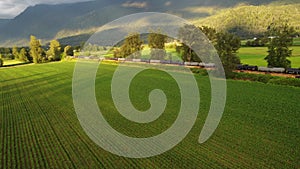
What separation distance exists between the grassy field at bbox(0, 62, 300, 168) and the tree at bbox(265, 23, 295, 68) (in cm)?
1990

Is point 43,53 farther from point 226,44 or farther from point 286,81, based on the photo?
point 286,81

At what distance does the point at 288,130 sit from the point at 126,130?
1171cm

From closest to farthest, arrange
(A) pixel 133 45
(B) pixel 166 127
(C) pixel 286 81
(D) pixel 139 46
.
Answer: (B) pixel 166 127, (C) pixel 286 81, (A) pixel 133 45, (D) pixel 139 46

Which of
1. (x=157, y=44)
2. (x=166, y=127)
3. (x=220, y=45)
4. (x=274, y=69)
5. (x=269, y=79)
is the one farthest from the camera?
(x=157, y=44)

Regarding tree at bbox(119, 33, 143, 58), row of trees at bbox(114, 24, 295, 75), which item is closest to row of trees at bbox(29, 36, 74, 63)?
tree at bbox(119, 33, 143, 58)

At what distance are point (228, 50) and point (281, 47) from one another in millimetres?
9949

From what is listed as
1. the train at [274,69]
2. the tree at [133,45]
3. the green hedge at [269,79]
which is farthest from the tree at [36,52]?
the green hedge at [269,79]

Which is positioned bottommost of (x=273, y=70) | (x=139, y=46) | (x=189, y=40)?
(x=273, y=70)

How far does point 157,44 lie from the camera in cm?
8088

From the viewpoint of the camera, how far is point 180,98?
30188 millimetres

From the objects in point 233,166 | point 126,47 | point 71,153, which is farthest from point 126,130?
point 126,47

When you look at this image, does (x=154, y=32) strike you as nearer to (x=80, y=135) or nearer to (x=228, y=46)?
(x=228, y=46)

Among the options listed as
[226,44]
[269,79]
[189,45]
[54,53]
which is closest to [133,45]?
[189,45]

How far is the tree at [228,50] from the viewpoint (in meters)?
44.6
